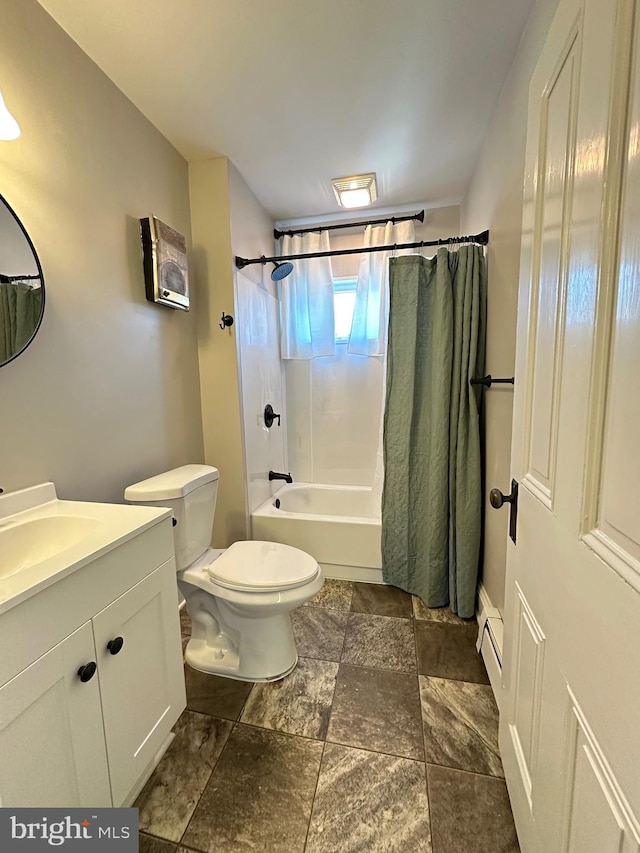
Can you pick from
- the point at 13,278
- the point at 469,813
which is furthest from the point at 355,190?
the point at 469,813

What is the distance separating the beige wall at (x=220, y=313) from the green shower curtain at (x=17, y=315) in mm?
923

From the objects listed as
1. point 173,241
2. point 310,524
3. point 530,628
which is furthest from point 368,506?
point 173,241

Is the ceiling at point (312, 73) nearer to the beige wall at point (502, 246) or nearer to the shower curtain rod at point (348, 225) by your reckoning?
the beige wall at point (502, 246)

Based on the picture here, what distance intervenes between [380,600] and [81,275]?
2.05 meters

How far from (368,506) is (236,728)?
5.22 ft

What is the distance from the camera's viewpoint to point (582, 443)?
549 mm

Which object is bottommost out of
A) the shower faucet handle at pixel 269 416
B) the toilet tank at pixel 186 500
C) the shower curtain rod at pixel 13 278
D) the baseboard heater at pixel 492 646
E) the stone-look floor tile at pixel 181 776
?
the stone-look floor tile at pixel 181 776

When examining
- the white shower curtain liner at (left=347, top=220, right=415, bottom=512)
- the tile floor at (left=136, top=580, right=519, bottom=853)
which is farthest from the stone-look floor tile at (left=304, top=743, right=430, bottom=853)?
the white shower curtain liner at (left=347, top=220, right=415, bottom=512)

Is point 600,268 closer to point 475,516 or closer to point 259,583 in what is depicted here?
point 259,583

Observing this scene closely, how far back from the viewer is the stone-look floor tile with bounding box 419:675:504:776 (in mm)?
1113

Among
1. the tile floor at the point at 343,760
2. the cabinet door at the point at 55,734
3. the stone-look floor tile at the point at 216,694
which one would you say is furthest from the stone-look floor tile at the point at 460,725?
the cabinet door at the point at 55,734

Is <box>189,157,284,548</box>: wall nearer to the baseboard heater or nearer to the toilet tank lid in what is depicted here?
the toilet tank lid

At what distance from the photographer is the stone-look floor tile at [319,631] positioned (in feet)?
5.19

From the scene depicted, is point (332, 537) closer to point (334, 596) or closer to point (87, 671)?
point (334, 596)
